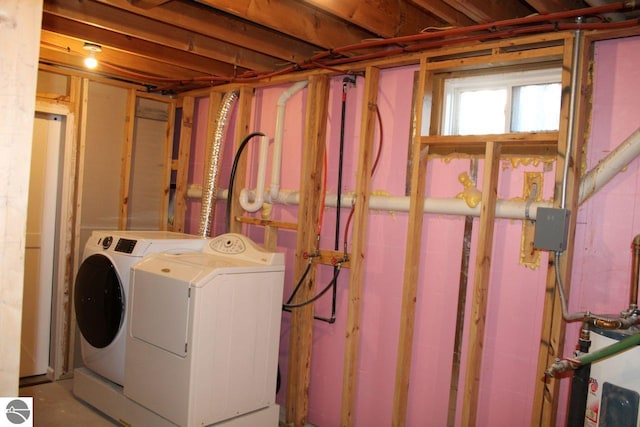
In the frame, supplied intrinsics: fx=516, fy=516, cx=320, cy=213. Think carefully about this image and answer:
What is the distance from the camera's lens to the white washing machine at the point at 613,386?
182 centimetres

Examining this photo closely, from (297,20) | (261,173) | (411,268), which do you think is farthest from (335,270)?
(297,20)

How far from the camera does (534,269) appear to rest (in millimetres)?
2473

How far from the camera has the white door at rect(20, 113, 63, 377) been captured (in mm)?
3809

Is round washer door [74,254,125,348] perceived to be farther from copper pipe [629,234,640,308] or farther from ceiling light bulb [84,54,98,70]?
copper pipe [629,234,640,308]

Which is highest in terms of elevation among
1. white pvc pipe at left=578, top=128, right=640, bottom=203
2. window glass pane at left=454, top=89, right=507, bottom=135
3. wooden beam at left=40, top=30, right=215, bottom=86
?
wooden beam at left=40, top=30, right=215, bottom=86

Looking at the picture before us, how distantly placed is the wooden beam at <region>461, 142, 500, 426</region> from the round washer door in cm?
196

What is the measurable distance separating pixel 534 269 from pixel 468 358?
53 cm

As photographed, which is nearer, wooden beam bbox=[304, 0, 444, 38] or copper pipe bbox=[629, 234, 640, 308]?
copper pipe bbox=[629, 234, 640, 308]

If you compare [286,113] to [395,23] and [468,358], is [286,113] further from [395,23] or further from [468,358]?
[468,358]

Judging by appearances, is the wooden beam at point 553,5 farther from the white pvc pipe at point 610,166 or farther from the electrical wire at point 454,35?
the white pvc pipe at point 610,166

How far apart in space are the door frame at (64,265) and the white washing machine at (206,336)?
4.09ft

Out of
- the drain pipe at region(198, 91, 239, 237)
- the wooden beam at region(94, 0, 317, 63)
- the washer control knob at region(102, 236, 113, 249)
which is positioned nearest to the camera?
the wooden beam at region(94, 0, 317, 63)

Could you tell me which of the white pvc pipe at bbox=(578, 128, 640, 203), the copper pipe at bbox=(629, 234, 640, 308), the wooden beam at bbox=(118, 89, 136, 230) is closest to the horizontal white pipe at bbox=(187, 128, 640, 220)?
the white pvc pipe at bbox=(578, 128, 640, 203)

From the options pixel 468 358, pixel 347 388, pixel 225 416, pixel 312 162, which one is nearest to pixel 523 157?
pixel 468 358
